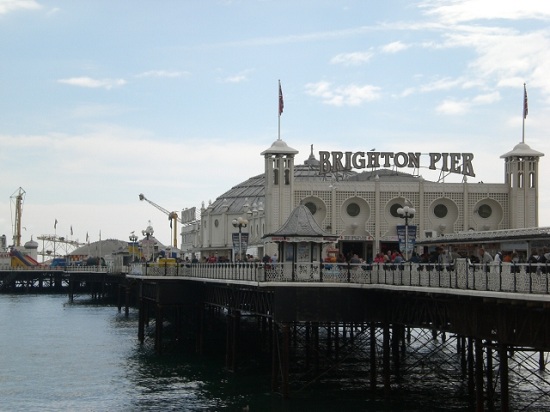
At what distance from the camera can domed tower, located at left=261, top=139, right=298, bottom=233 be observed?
77562mm

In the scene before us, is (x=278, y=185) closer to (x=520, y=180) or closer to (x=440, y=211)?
(x=440, y=211)

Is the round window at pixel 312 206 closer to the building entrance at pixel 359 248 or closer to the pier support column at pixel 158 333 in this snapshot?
the building entrance at pixel 359 248

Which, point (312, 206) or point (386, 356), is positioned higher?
point (312, 206)

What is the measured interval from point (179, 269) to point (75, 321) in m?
32.3

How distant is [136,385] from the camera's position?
5162 cm

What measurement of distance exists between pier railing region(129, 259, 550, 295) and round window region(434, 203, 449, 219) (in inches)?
985

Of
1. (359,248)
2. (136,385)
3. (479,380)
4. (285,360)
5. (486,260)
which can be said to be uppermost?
(359,248)

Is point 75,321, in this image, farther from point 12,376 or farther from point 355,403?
point 355,403

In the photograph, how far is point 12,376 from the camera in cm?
5641

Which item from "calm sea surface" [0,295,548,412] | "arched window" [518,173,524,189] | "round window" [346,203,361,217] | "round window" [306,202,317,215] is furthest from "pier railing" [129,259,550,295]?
"arched window" [518,173,524,189]

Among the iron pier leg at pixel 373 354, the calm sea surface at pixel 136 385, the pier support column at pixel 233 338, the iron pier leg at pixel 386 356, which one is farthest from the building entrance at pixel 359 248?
the iron pier leg at pixel 386 356

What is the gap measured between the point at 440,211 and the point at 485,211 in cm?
382

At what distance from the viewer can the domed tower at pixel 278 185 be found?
7756 centimetres

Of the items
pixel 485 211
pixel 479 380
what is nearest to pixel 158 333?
pixel 485 211
